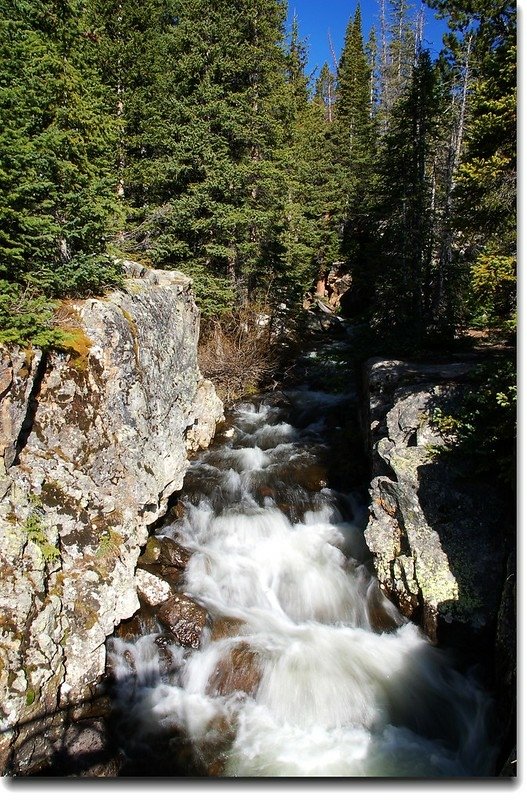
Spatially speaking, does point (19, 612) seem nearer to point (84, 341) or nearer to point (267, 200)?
point (84, 341)

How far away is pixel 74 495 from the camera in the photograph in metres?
7.15

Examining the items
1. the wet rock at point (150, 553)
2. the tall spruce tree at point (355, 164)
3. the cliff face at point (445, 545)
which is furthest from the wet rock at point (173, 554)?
the tall spruce tree at point (355, 164)

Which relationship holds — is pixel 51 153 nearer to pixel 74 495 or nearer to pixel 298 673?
pixel 74 495

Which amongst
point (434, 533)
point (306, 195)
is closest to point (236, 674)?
point (434, 533)

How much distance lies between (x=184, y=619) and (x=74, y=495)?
9.99 feet

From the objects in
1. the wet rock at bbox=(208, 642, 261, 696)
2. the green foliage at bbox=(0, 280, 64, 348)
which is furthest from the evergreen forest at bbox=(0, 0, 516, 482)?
the wet rock at bbox=(208, 642, 261, 696)

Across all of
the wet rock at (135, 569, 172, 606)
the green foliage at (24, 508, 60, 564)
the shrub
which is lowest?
the wet rock at (135, 569, 172, 606)

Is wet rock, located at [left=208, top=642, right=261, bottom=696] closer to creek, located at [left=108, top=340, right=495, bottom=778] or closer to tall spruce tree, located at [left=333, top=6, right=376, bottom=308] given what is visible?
creek, located at [left=108, top=340, right=495, bottom=778]

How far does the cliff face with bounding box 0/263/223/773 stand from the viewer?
5.73 m

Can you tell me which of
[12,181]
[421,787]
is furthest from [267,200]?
[421,787]

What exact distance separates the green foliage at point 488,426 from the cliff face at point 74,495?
630 cm

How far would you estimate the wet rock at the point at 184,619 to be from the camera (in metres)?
7.64

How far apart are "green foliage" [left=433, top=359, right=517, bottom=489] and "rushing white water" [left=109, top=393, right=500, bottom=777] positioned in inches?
128

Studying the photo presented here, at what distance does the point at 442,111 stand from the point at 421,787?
17.9 metres
